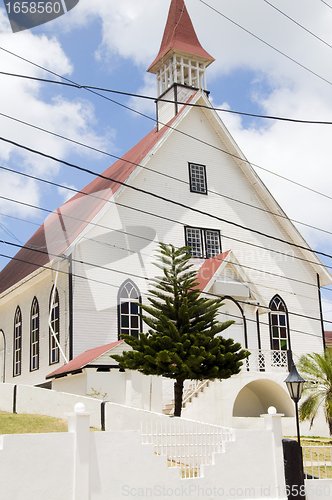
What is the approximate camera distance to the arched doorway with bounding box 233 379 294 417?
21427mm

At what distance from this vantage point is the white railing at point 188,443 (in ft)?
39.7

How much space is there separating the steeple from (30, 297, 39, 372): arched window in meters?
12.2

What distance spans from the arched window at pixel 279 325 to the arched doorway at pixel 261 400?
112 inches

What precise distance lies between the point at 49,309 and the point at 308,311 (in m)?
11.3

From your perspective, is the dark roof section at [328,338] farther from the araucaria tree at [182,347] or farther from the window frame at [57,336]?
the araucaria tree at [182,347]

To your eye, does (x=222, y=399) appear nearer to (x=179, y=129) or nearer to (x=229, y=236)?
(x=229, y=236)

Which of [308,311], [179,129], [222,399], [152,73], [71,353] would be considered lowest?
[222,399]

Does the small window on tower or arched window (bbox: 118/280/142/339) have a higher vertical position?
the small window on tower

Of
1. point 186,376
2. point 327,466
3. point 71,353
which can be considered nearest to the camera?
point 327,466

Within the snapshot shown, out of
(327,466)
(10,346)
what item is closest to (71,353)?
(10,346)

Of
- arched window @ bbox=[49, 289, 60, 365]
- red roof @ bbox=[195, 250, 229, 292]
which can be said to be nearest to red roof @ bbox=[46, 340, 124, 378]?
arched window @ bbox=[49, 289, 60, 365]

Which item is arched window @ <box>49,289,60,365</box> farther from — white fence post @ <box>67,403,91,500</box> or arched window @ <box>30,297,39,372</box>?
white fence post @ <box>67,403,91,500</box>

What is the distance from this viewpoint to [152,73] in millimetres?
30906

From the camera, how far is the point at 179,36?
98.8 feet
